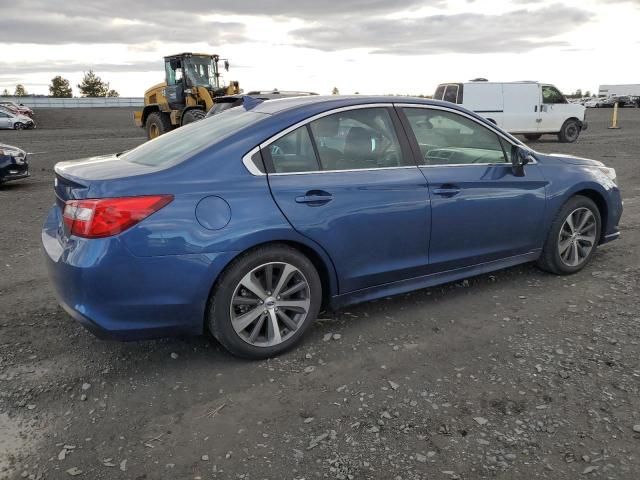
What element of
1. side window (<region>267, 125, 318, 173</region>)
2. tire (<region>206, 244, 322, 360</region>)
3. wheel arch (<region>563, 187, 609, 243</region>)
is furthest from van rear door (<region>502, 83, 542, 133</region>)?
tire (<region>206, 244, 322, 360</region>)

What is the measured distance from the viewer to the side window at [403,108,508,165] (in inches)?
161

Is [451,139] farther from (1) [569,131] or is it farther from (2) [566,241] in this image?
(1) [569,131]

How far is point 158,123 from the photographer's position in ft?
62.6

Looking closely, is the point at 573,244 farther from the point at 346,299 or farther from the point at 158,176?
the point at 158,176

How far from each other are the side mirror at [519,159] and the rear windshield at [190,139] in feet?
6.74

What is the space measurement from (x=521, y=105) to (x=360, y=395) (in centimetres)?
1767

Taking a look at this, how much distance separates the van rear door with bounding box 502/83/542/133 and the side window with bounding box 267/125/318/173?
1621 centimetres

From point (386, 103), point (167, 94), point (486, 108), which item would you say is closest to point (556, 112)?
point (486, 108)

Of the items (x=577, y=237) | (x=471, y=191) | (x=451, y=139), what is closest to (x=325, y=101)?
(x=451, y=139)

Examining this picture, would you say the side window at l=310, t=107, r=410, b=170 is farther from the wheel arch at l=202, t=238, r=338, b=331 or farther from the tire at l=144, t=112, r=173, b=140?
the tire at l=144, t=112, r=173, b=140

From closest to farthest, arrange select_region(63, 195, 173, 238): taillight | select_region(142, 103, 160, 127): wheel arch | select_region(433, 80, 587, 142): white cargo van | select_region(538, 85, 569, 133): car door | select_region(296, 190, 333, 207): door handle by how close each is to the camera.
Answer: select_region(63, 195, 173, 238): taillight, select_region(296, 190, 333, 207): door handle, select_region(433, 80, 587, 142): white cargo van, select_region(538, 85, 569, 133): car door, select_region(142, 103, 160, 127): wheel arch

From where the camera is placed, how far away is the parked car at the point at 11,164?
995cm

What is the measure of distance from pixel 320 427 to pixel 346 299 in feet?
3.67

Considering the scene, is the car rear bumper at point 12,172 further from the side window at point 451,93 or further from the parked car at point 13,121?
the parked car at point 13,121
